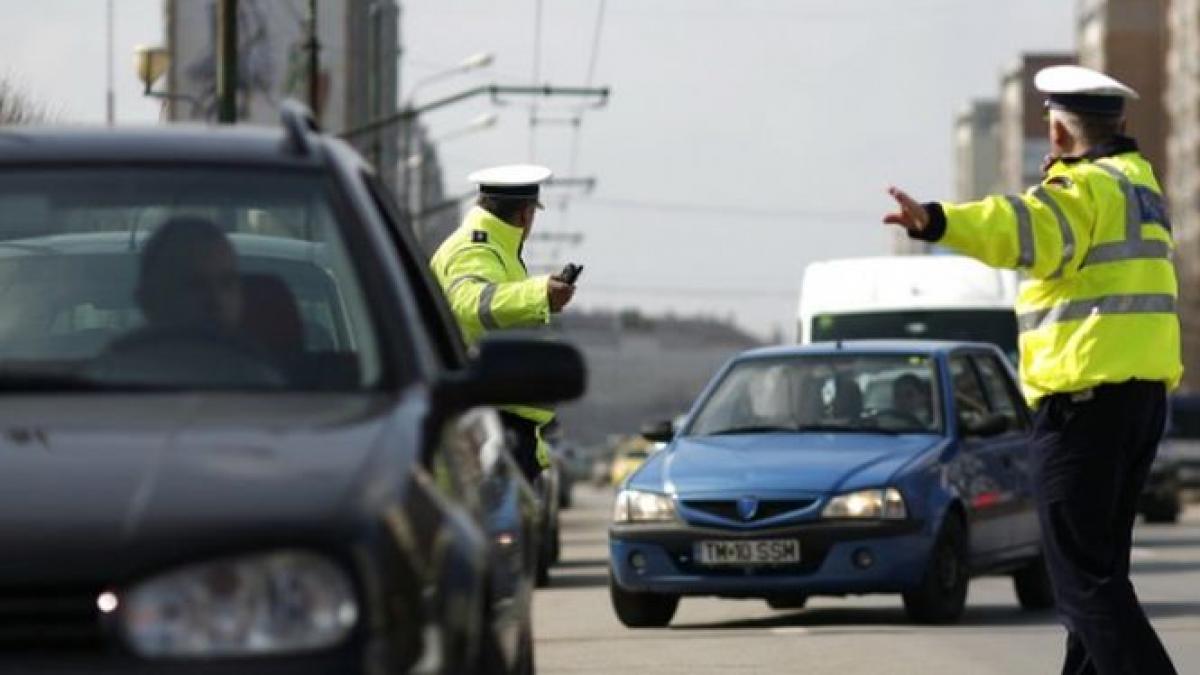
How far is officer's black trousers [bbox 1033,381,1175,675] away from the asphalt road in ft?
11.9

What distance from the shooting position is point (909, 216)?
9992mm

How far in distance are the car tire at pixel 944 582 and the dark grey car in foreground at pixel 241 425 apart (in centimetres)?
893

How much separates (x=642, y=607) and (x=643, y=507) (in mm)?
504

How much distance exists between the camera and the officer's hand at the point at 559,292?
42.0ft

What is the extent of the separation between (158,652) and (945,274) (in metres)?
25.8

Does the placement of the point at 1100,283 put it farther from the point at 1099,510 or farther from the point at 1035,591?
the point at 1035,591

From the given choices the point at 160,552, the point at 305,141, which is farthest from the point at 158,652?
the point at 305,141

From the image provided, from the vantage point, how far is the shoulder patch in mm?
10516

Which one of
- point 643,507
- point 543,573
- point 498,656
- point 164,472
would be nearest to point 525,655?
point 498,656

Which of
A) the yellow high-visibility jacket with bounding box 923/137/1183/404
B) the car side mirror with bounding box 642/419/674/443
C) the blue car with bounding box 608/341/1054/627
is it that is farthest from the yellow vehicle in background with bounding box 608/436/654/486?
the yellow high-visibility jacket with bounding box 923/137/1183/404

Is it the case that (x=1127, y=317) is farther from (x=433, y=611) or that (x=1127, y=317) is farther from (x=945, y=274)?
(x=945, y=274)

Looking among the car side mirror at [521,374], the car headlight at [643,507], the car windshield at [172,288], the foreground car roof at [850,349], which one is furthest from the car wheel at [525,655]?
the foreground car roof at [850,349]

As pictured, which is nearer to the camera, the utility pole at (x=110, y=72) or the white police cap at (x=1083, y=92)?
the white police cap at (x=1083, y=92)

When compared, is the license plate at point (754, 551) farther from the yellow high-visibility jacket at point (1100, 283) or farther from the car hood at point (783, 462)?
the yellow high-visibility jacket at point (1100, 283)
